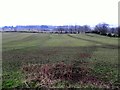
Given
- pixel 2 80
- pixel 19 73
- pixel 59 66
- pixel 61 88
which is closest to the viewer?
pixel 61 88

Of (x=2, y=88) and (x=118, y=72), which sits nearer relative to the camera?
(x=2, y=88)

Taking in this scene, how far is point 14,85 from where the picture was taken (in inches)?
589

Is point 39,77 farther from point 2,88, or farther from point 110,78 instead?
point 110,78

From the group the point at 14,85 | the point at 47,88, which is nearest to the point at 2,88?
the point at 14,85

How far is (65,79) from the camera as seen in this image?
1636cm

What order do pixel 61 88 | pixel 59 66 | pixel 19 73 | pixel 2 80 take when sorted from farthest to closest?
pixel 59 66 → pixel 19 73 → pixel 2 80 → pixel 61 88

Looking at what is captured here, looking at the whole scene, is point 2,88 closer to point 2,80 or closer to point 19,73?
point 2,80

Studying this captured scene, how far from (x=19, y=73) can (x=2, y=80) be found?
227 centimetres

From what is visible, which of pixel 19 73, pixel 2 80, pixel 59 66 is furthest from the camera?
pixel 59 66

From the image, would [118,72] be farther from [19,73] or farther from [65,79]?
[19,73]

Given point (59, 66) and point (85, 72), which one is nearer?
point (85, 72)

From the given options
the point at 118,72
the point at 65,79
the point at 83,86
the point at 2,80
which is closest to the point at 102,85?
the point at 83,86

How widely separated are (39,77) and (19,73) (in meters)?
2.09

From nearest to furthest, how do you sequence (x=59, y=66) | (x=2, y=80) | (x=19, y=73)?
(x=2, y=80) → (x=19, y=73) → (x=59, y=66)
